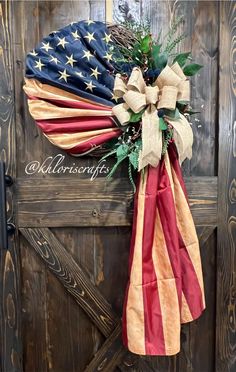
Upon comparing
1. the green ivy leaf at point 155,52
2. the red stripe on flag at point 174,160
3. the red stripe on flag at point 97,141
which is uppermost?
the green ivy leaf at point 155,52

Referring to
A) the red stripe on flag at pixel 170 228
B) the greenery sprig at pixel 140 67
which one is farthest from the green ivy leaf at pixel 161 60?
the red stripe on flag at pixel 170 228

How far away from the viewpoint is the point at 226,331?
4.18 ft

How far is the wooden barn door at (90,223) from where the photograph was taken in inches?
46.4

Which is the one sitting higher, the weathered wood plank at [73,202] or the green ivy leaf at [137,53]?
the green ivy leaf at [137,53]

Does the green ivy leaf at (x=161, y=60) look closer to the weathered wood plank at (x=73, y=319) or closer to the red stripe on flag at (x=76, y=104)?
the red stripe on flag at (x=76, y=104)

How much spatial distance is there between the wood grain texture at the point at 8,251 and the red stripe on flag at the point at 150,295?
0.54m

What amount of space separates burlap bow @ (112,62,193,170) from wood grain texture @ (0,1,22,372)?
0.44 meters

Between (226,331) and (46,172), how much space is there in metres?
1.00

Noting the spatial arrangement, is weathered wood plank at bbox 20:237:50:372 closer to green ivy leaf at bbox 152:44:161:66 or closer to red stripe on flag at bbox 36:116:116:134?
red stripe on flag at bbox 36:116:116:134

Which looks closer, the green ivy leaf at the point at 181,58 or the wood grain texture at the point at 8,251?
the green ivy leaf at the point at 181,58

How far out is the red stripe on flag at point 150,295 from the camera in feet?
3.44

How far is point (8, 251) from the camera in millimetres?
1217

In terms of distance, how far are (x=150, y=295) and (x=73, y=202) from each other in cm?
45

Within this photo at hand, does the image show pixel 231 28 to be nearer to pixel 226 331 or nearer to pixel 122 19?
pixel 122 19
